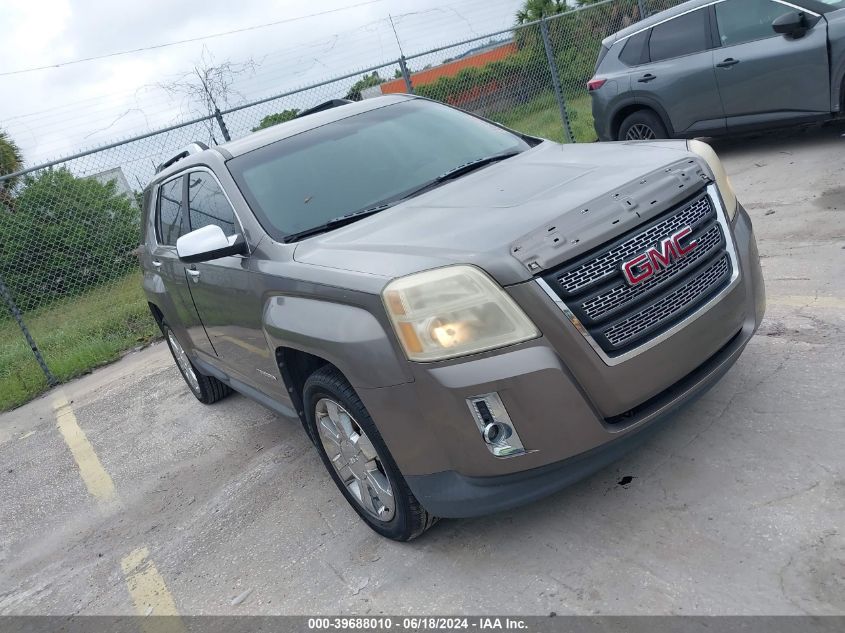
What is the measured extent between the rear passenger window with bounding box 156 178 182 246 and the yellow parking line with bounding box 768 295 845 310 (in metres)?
3.63

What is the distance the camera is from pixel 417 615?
2910mm

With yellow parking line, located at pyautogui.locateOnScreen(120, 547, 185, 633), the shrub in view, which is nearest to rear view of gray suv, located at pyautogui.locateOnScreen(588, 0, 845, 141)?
the shrub

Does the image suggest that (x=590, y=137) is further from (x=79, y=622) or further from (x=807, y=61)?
(x=79, y=622)

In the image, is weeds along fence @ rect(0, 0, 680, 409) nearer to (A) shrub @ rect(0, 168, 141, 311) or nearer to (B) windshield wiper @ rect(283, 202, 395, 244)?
(A) shrub @ rect(0, 168, 141, 311)

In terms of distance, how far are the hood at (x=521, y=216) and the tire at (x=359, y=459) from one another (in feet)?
1.77

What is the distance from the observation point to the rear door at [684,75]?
28.0ft

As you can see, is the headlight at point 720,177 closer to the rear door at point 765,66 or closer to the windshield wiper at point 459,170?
the windshield wiper at point 459,170

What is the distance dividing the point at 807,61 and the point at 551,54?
4.05 m

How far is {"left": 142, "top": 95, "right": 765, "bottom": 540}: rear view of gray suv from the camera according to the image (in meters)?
2.74

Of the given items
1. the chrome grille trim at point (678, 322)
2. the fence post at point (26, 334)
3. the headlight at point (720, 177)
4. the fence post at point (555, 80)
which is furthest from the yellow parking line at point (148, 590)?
the fence post at point (555, 80)

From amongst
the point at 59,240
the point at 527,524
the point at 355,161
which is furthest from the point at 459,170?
the point at 59,240

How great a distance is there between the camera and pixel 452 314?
2.76m

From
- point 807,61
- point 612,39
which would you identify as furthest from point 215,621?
point 612,39

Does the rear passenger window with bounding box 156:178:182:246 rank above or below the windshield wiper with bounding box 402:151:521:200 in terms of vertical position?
above
